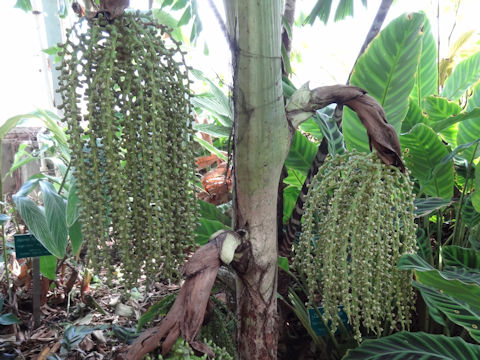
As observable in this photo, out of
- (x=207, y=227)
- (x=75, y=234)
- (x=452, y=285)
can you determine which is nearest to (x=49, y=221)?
(x=75, y=234)

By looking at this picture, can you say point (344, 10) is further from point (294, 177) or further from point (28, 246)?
point (28, 246)

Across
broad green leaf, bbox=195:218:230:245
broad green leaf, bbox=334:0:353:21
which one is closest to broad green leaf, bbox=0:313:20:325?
broad green leaf, bbox=195:218:230:245

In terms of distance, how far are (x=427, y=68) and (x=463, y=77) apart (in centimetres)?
34

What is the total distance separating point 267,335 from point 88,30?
0.67m

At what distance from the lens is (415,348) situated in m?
0.90

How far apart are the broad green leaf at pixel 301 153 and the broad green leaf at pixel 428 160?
28 centimetres

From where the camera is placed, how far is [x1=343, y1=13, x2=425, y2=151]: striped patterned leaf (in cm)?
94

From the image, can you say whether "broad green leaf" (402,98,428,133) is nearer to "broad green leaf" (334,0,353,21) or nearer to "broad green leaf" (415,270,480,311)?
"broad green leaf" (334,0,353,21)

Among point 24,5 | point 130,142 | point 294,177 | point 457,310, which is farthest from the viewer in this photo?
point 24,5

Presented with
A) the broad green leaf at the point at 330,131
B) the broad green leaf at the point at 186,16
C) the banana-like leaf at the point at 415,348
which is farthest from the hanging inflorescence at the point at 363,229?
the broad green leaf at the point at 186,16

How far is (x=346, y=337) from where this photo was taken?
48.4 inches

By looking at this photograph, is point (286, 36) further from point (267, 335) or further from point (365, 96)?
point (267, 335)

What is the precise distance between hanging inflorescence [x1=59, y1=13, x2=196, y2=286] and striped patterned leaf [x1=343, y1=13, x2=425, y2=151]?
1.76ft

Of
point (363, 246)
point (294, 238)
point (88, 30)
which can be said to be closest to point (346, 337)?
point (294, 238)
